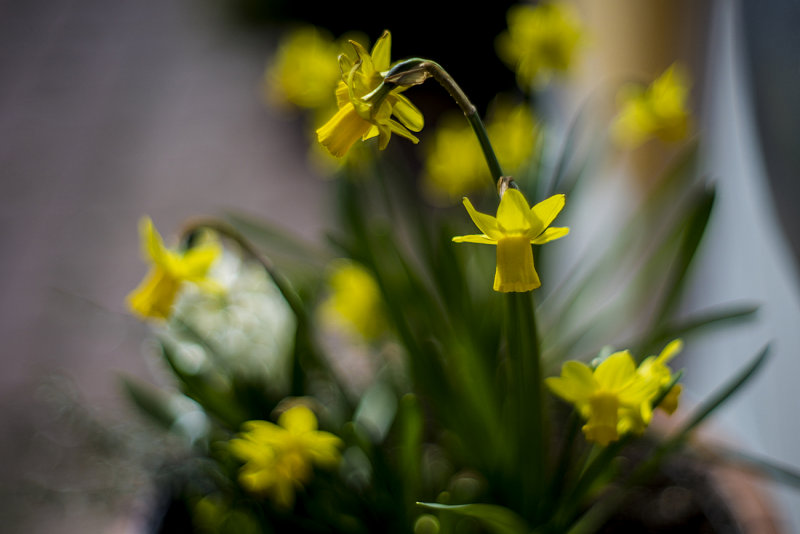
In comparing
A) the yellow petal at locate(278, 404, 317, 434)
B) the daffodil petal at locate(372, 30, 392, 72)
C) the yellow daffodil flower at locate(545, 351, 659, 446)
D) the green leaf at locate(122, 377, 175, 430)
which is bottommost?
the green leaf at locate(122, 377, 175, 430)

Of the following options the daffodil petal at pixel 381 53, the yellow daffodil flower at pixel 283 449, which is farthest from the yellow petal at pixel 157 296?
the daffodil petal at pixel 381 53

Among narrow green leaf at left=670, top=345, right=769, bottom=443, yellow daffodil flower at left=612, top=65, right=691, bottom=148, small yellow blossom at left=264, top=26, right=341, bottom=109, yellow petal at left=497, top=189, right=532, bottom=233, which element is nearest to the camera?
yellow petal at left=497, top=189, right=532, bottom=233

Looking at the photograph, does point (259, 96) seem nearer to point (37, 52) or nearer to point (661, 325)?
point (37, 52)

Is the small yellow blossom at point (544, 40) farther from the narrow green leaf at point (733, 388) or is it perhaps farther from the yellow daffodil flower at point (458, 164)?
the narrow green leaf at point (733, 388)

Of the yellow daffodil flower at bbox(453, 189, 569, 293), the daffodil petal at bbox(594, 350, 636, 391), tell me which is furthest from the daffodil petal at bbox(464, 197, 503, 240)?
the daffodil petal at bbox(594, 350, 636, 391)

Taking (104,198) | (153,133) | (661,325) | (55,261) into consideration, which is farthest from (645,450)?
(153,133)

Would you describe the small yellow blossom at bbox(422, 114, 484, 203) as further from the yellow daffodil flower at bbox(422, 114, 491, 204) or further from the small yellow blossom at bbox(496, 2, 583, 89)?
the small yellow blossom at bbox(496, 2, 583, 89)

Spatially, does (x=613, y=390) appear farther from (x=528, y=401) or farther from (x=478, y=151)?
(x=478, y=151)
